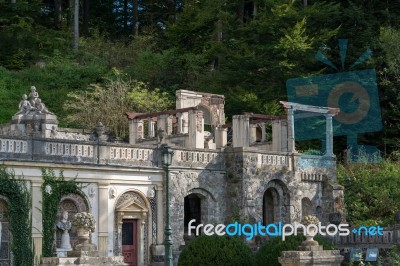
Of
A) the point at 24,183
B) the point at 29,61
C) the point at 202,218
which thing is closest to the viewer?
the point at 24,183

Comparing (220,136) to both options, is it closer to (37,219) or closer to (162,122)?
(162,122)

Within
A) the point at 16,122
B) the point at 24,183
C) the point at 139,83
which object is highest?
the point at 139,83

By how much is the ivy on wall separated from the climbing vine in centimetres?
58

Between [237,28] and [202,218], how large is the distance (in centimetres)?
1634

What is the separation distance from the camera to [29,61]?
52.0m

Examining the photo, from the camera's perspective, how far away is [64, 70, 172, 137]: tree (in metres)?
43.6

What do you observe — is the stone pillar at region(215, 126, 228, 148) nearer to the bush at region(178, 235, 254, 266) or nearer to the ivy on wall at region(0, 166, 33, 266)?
the bush at region(178, 235, 254, 266)

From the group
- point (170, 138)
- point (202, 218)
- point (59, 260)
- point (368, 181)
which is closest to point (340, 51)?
point (368, 181)

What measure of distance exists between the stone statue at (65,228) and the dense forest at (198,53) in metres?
14.1

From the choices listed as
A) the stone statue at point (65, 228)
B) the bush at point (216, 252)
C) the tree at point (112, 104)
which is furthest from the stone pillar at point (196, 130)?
the bush at point (216, 252)

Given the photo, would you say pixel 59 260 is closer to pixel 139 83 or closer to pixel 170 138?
pixel 170 138

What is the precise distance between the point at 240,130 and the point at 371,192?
639 centimetres

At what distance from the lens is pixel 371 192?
3956 centimetres

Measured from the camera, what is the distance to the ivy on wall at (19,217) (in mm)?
28188
